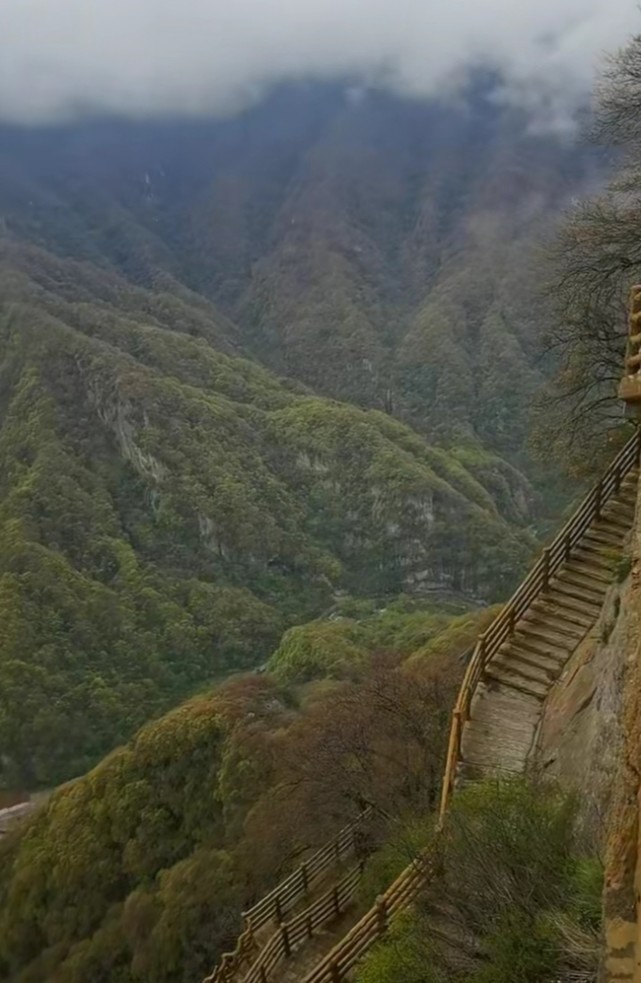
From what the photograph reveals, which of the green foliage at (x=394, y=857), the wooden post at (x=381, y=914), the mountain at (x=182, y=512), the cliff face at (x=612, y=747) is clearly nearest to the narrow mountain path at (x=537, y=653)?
the cliff face at (x=612, y=747)

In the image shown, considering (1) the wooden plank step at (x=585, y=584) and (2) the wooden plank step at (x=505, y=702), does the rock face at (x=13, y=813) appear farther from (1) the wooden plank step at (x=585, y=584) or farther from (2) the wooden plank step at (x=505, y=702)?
(1) the wooden plank step at (x=585, y=584)

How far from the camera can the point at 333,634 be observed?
63.4 metres

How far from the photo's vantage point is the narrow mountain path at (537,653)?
12.4 metres

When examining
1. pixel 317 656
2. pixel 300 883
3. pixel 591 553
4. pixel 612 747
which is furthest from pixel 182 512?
pixel 612 747

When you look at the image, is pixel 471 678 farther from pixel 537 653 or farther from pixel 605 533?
pixel 605 533

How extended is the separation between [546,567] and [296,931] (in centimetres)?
764

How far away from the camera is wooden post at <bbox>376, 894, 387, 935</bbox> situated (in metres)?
10.5

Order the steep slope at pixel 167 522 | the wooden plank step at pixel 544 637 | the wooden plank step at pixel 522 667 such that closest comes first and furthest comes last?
the wooden plank step at pixel 522 667 → the wooden plank step at pixel 544 637 → the steep slope at pixel 167 522

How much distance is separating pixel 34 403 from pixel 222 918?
402 feet

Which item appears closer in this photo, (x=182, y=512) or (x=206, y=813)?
(x=206, y=813)

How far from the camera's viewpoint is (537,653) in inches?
546

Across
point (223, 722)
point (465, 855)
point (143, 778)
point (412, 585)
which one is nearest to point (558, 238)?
point (465, 855)

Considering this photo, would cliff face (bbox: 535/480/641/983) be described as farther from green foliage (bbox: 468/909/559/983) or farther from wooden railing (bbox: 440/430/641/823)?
wooden railing (bbox: 440/430/641/823)

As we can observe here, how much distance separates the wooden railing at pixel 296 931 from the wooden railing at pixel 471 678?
10.6 feet
